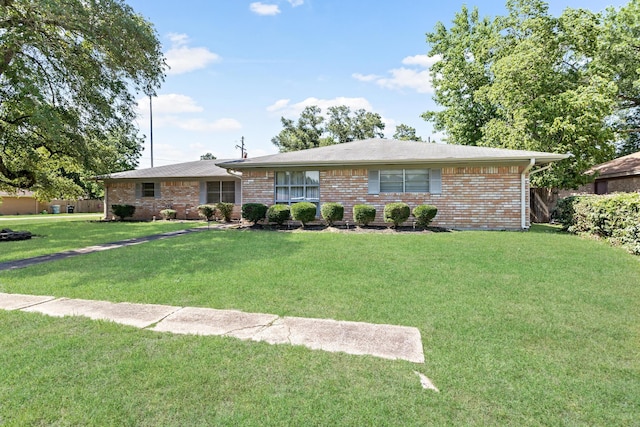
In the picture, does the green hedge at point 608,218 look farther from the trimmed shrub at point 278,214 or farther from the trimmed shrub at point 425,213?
the trimmed shrub at point 278,214

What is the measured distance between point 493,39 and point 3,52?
2253 centimetres

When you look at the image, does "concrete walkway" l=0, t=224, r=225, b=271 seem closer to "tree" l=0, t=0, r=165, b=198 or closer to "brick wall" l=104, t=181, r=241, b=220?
"tree" l=0, t=0, r=165, b=198

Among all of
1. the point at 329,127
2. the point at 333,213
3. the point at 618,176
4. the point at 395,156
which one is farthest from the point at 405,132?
the point at 333,213

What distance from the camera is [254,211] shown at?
42.0ft

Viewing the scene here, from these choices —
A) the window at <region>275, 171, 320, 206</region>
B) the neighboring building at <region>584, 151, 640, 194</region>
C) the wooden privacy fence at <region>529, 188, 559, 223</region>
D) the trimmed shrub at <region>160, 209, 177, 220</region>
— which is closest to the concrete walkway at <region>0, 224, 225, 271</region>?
the window at <region>275, 171, 320, 206</region>

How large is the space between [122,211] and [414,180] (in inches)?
618

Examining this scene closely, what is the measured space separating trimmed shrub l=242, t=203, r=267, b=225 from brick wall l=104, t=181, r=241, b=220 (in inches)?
191

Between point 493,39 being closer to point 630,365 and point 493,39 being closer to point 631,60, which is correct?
point 631,60

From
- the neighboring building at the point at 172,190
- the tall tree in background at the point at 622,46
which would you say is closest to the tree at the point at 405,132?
the tall tree in background at the point at 622,46

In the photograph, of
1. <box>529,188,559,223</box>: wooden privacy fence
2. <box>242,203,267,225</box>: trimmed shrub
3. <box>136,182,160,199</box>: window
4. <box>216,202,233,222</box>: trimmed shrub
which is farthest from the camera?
<box>136,182,160,199</box>: window

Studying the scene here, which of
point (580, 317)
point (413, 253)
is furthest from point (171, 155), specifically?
point (580, 317)

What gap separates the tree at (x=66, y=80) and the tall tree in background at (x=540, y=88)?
54.8 feet

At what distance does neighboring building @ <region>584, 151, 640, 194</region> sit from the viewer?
57.2 feet

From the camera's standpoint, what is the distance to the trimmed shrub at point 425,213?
11320 mm
